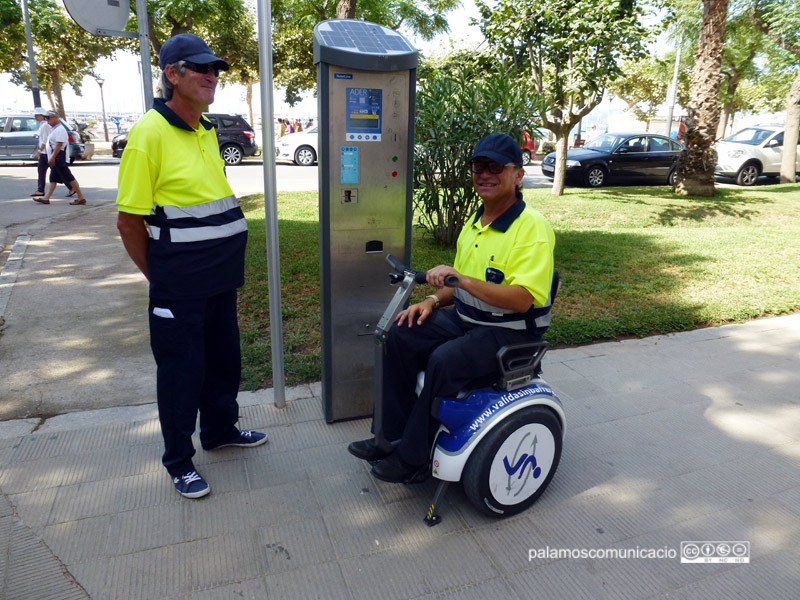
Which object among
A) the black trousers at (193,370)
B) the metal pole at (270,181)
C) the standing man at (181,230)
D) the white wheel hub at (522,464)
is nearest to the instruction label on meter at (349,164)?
the metal pole at (270,181)

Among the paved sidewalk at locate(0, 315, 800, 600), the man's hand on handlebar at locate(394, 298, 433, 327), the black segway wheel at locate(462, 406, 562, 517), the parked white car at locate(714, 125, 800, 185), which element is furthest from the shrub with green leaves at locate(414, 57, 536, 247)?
the parked white car at locate(714, 125, 800, 185)

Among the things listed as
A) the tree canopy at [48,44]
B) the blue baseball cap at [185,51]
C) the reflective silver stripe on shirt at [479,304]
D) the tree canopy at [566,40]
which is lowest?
the reflective silver stripe on shirt at [479,304]

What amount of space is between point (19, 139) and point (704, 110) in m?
19.7

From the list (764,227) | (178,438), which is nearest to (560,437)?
(178,438)

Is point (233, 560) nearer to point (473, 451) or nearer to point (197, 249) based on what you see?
point (473, 451)

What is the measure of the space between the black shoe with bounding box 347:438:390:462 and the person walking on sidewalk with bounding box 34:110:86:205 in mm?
9771

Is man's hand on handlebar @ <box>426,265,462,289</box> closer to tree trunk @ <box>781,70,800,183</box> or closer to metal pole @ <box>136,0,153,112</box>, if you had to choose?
metal pole @ <box>136,0,153,112</box>

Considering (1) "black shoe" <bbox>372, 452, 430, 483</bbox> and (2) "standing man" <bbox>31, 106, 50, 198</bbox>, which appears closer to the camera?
(1) "black shoe" <bbox>372, 452, 430, 483</bbox>

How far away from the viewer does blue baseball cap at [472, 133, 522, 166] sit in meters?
2.44

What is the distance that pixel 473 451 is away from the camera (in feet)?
7.83

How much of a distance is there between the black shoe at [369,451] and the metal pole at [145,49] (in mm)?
2745

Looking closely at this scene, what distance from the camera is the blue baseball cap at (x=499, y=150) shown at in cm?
244

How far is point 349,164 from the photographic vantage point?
3.04m

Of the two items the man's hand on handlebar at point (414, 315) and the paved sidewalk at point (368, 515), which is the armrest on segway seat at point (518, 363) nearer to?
the man's hand on handlebar at point (414, 315)
